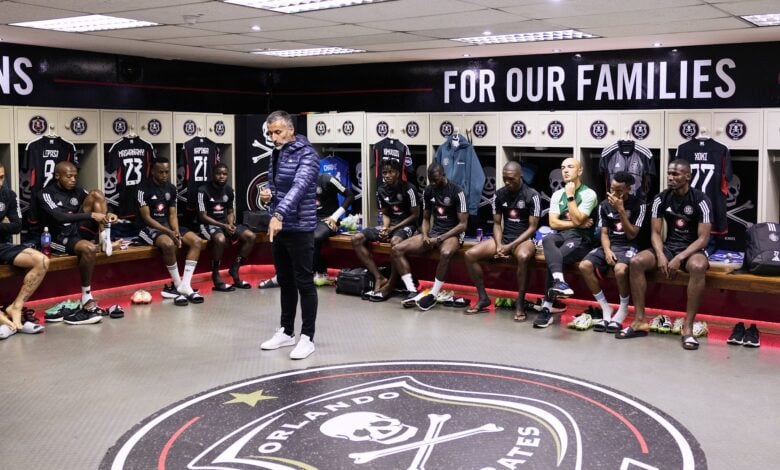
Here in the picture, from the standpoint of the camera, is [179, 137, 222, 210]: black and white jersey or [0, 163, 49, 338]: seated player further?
[179, 137, 222, 210]: black and white jersey

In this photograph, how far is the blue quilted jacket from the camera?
18.2ft

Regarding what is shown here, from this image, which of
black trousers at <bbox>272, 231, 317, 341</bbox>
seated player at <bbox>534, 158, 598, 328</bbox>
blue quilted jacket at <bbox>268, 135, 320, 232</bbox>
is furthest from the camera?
seated player at <bbox>534, 158, 598, 328</bbox>

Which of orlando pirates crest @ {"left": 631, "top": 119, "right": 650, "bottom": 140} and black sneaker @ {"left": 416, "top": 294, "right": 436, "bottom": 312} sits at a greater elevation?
orlando pirates crest @ {"left": 631, "top": 119, "right": 650, "bottom": 140}

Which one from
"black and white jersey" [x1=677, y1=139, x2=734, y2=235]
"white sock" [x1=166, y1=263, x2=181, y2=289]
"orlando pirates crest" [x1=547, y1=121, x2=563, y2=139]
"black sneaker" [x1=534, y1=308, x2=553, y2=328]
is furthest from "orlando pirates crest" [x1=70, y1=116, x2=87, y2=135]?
"black and white jersey" [x1=677, y1=139, x2=734, y2=235]

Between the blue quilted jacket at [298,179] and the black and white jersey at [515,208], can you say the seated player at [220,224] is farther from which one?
the blue quilted jacket at [298,179]

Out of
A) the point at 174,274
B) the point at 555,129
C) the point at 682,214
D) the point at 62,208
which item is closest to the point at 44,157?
the point at 62,208

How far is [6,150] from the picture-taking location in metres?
7.63

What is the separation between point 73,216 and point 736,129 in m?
5.18

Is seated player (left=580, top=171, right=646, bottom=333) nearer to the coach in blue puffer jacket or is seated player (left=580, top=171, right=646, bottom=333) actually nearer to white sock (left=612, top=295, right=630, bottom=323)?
white sock (left=612, top=295, right=630, bottom=323)

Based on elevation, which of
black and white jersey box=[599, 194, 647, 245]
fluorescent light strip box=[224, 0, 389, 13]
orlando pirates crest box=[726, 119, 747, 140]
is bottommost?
black and white jersey box=[599, 194, 647, 245]

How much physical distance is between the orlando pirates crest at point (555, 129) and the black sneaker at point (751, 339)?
7.92 ft

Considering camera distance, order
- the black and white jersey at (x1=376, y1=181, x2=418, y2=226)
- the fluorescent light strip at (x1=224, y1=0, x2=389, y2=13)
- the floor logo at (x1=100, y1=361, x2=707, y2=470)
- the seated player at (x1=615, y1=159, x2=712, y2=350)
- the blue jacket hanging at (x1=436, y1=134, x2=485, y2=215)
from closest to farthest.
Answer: the floor logo at (x1=100, y1=361, x2=707, y2=470), the fluorescent light strip at (x1=224, y1=0, x2=389, y2=13), the seated player at (x1=615, y1=159, x2=712, y2=350), the black and white jersey at (x1=376, y1=181, x2=418, y2=226), the blue jacket hanging at (x1=436, y1=134, x2=485, y2=215)

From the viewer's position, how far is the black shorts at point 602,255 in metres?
6.63

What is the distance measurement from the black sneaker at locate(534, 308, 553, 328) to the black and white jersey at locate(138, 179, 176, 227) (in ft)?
11.3
